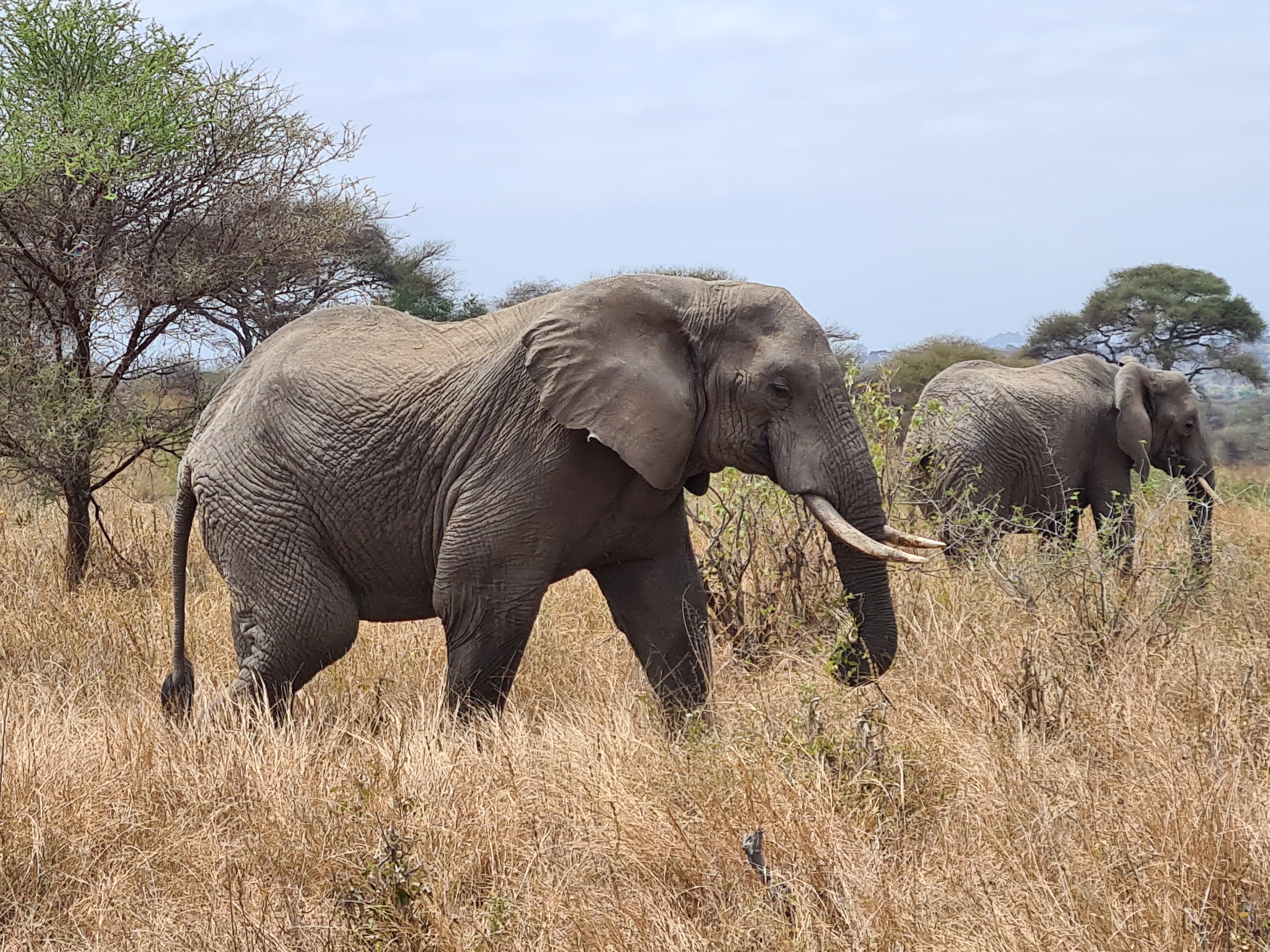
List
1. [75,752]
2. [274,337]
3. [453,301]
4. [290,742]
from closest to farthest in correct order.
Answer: [75,752]
[290,742]
[274,337]
[453,301]

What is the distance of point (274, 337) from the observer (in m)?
5.81

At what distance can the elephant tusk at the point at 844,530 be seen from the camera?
14.9 ft

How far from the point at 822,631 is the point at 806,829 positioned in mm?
3024

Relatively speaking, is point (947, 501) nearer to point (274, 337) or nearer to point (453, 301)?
point (274, 337)

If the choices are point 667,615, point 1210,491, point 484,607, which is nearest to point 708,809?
point 484,607

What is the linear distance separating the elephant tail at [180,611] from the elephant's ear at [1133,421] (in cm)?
714

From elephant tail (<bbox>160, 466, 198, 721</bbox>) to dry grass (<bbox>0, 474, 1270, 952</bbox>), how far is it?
0.40 metres

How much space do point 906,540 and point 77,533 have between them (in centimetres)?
599

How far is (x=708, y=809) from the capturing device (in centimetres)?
400

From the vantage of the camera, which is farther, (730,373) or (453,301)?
(453,301)

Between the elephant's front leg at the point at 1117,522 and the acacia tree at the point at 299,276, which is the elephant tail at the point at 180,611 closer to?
the acacia tree at the point at 299,276

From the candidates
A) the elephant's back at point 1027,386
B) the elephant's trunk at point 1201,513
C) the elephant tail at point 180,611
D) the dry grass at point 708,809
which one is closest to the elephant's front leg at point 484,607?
the dry grass at point 708,809

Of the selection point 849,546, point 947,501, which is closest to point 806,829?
point 849,546

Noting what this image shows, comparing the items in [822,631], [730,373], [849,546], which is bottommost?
[822,631]
